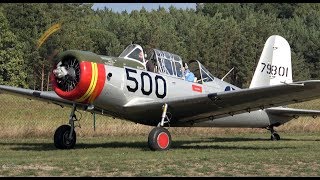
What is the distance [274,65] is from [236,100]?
14.4 ft

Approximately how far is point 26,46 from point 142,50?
4886 cm

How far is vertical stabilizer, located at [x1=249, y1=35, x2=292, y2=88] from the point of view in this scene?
2002 centimetres

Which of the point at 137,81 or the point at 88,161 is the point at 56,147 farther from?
the point at 88,161

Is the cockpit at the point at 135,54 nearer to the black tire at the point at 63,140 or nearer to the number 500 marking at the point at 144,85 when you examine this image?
the number 500 marking at the point at 144,85

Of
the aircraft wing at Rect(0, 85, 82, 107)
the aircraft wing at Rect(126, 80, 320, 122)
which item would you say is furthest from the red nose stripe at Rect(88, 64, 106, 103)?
the aircraft wing at Rect(0, 85, 82, 107)

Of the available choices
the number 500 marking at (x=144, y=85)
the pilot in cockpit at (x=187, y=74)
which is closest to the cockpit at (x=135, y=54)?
the number 500 marking at (x=144, y=85)

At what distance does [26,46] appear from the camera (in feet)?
209

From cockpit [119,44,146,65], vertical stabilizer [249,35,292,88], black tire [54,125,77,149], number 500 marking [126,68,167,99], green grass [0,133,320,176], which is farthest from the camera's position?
vertical stabilizer [249,35,292,88]

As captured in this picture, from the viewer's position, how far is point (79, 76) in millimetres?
15141

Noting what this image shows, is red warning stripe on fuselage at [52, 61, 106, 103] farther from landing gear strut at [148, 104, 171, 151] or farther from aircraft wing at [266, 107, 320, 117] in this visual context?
aircraft wing at [266, 107, 320, 117]

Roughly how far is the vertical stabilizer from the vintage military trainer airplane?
6.91 ft

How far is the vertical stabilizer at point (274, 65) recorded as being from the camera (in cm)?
2002

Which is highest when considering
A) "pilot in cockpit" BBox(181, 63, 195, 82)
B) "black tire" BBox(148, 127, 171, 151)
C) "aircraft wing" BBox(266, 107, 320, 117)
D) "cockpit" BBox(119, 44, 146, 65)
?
"cockpit" BBox(119, 44, 146, 65)

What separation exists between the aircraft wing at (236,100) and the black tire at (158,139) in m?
0.79
